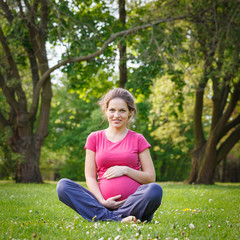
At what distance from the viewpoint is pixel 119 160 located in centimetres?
421

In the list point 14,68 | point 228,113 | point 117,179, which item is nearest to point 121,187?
point 117,179

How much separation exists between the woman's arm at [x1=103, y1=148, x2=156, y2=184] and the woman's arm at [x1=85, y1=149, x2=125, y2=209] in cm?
20

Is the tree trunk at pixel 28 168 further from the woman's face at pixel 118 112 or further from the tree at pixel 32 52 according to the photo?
the woman's face at pixel 118 112

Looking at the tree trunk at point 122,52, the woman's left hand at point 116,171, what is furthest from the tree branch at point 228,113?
the woman's left hand at point 116,171

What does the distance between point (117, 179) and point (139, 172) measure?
11.5 inches

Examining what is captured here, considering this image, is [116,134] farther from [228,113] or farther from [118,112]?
[228,113]

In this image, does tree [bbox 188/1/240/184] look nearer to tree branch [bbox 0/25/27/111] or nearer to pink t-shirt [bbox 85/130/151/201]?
tree branch [bbox 0/25/27/111]

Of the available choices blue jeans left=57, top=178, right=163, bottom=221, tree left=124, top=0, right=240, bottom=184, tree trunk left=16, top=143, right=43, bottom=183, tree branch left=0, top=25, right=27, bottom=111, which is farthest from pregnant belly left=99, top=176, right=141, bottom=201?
tree trunk left=16, top=143, right=43, bottom=183

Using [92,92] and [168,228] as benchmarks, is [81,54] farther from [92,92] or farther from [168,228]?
[168,228]

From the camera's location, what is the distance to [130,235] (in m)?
3.09

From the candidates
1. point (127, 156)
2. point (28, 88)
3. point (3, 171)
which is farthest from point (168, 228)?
point (28, 88)

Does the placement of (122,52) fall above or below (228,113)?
above

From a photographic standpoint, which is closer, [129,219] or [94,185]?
[129,219]

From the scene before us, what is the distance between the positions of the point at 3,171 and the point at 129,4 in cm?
1086
